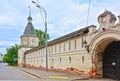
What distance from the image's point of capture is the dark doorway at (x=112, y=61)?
21.8m

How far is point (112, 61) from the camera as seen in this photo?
22625mm

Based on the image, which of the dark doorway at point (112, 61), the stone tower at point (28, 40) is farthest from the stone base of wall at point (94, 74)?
the stone tower at point (28, 40)

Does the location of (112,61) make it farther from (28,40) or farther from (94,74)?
(28,40)

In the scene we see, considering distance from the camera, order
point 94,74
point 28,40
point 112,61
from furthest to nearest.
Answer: point 28,40 → point 94,74 → point 112,61

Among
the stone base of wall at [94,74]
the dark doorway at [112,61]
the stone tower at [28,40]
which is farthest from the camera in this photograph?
the stone tower at [28,40]

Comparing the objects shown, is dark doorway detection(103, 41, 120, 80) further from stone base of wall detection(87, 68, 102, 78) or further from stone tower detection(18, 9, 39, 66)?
stone tower detection(18, 9, 39, 66)

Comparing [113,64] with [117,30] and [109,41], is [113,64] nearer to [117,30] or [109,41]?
[109,41]

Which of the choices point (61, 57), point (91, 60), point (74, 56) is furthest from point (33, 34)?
point (91, 60)

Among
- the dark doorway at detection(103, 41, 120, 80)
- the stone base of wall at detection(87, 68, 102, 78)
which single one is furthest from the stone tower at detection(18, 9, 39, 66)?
the dark doorway at detection(103, 41, 120, 80)

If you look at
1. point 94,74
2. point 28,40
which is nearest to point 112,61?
point 94,74

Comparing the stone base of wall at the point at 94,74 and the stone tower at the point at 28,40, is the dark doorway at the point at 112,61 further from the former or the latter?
the stone tower at the point at 28,40

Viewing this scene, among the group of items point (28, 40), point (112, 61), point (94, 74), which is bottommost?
point (94, 74)

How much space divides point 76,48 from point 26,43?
51.3 metres

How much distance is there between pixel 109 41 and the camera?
22.2 metres
